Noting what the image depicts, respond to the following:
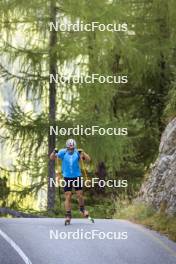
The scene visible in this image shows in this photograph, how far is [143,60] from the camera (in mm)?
26578

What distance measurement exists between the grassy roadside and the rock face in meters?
0.17

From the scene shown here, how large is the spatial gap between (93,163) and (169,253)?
40.8ft

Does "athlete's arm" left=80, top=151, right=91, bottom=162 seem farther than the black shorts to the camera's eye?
No

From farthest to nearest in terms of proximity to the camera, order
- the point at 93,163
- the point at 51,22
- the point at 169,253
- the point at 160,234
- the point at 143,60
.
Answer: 1. the point at 143,60
2. the point at 93,163
3. the point at 51,22
4. the point at 160,234
5. the point at 169,253

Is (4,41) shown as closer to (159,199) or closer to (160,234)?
(159,199)

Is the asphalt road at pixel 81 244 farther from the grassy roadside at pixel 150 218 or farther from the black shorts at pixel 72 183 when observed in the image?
A: the black shorts at pixel 72 183

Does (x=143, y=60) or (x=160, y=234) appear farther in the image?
(x=143, y=60)

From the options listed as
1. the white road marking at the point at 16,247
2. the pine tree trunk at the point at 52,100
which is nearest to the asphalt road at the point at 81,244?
the white road marking at the point at 16,247

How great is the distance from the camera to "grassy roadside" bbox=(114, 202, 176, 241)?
43.8 ft

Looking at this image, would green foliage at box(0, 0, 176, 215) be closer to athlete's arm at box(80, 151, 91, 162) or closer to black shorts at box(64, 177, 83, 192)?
black shorts at box(64, 177, 83, 192)

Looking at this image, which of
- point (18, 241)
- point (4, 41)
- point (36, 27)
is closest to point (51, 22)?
point (36, 27)

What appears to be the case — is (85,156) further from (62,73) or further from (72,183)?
(62,73)

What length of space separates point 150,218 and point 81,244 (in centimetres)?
347

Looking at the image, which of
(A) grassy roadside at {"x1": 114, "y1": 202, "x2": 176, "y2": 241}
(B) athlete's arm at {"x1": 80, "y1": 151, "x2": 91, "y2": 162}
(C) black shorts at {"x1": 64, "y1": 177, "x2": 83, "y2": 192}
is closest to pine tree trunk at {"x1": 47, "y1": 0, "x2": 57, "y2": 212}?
(A) grassy roadside at {"x1": 114, "y1": 202, "x2": 176, "y2": 241}
